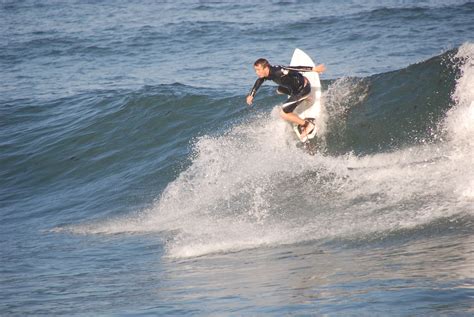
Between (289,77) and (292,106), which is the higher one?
(289,77)

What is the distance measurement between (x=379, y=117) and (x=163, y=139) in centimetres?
454

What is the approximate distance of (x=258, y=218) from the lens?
9.68 m

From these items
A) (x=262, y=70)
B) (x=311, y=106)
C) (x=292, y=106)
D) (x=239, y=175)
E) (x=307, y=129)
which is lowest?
(x=239, y=175)

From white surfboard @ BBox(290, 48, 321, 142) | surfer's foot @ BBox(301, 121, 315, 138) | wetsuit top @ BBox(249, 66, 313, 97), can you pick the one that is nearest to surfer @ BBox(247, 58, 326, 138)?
wetsuit top @ BBox(249, 66, 313, 97)

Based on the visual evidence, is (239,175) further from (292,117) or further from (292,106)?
(292,106)

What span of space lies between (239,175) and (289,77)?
1.71 m

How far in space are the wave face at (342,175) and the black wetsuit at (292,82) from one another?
88 centimetres

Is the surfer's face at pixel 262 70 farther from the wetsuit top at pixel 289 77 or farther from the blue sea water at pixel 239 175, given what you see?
the blue sea water at pixel 239 175

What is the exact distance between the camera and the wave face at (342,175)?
8445mm

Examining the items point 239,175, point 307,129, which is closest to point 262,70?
point 307,129

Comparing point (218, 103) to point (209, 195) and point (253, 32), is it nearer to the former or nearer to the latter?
point (209, 195)

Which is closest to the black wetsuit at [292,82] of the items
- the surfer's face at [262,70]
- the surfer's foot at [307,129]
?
the surfer's face at [262,70]

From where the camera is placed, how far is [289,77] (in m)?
11.2

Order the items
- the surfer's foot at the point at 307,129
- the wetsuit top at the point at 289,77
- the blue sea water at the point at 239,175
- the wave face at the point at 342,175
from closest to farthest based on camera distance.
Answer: the blue sea water at the point at 239,175
the wave face at the point at 342,175
the wetsuit top at the point at 289,77
the surfer's foot at the point at 307,129
